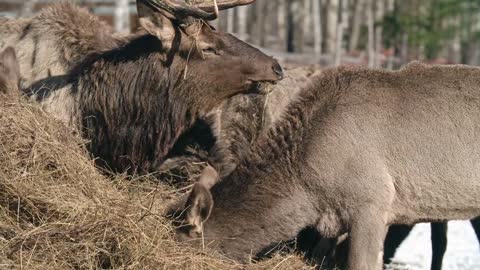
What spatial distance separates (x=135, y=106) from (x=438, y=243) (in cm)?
297

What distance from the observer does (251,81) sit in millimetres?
8570

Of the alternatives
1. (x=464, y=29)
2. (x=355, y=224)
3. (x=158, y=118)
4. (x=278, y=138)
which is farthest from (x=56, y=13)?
(x=464, y=29)

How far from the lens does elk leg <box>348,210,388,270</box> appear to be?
7398 mm

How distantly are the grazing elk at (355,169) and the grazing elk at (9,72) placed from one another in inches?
74.3

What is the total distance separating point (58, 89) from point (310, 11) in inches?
1255

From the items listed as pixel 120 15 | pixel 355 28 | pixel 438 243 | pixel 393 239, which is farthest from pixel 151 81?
pixel 355 28

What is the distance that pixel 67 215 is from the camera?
7004mm

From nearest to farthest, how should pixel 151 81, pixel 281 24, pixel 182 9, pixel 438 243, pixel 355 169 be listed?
pixel 355 169 < pixel 182 9 < pixel 151 81 < pixel 438 243 < pixel 281 24

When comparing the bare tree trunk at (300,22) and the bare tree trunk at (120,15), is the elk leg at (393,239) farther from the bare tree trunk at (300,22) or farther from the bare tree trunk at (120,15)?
the bare tree trunk at (300,22)

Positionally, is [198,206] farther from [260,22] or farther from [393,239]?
[260,22]

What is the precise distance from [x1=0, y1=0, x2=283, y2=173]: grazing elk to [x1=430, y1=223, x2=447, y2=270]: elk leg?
2055 millimetres

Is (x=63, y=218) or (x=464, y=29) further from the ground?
(x=63, y=218)

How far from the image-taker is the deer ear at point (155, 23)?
8.52 m

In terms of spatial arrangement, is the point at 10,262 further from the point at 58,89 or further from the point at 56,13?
the point at 56,13
